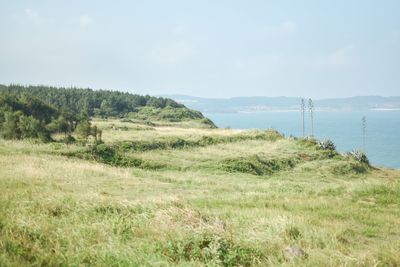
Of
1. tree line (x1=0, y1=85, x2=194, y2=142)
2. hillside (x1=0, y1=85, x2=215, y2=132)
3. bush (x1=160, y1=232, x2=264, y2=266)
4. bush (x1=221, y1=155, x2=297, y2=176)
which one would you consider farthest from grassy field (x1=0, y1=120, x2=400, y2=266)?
hillside (x1=0, y1=85, x2=215, y2=132)

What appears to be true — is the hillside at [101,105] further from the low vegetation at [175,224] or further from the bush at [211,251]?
the bush at [211,251]

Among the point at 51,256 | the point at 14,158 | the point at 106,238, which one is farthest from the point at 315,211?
the point at 14,158

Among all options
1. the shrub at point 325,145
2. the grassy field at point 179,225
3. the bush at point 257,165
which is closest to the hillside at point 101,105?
the shrub at point 325,145

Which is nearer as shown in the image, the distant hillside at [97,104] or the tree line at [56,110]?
the tree line at [56,110]

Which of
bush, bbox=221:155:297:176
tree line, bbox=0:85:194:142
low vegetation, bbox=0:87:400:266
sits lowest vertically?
bush, bbox=221:155:297:176

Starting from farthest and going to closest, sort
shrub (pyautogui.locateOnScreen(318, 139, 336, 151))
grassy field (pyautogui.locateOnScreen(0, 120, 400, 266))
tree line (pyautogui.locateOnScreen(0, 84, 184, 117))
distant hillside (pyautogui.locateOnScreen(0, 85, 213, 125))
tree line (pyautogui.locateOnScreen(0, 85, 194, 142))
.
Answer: distant hillside (pyautogui.locateOnScreen(0, 85, 213, 125)) < tree line (pyautogui.locateOnScreen(0, 84, 184, 117)) < shrub (pyautogui.locateOnScreen(318, 139, 336, 151)) < tree line (pyautogui.locateOnScreen(0, 85, 194, 142)) < grassy field (pyautogui.locateOnScreen(0, 120, 400, 266))

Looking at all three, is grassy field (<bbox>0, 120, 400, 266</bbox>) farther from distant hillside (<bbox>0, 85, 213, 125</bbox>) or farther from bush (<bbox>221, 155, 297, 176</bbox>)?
distant hillside (<bbox>0, 85, 213, 125</bbox>)

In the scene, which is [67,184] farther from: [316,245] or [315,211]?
[316,245]

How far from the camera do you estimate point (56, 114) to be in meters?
69.4

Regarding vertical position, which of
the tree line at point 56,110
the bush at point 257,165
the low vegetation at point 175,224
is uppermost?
the tree line at point 56,110

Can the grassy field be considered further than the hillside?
No

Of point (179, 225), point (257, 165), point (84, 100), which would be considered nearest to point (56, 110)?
point (257, 165)

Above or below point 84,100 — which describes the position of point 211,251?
below

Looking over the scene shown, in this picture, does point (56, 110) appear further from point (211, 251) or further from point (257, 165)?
point (211, 251)
